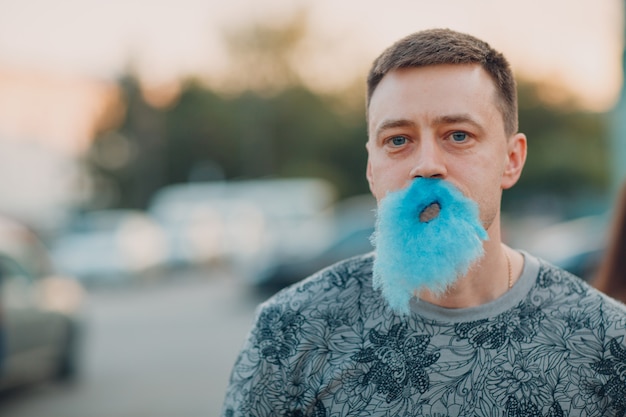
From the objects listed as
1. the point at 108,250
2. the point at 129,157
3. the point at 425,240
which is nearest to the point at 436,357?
the point at 425,240

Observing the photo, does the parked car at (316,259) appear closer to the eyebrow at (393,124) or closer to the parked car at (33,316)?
the parked car at (33,316)

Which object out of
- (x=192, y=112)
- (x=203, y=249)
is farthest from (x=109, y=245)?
(x=192, y=112)

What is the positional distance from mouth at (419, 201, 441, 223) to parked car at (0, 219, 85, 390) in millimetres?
8149

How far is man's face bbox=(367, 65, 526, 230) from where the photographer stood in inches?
90.3

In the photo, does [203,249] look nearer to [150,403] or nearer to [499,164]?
[150,403]

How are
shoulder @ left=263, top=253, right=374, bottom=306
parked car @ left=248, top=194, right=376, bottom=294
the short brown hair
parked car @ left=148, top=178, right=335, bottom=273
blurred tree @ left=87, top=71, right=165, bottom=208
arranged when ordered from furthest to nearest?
blurred tree @ left=87, top=71, right=165, bottom=208, parked car @ left=148, top=178, right=335, bottom=273, parked car @ left=248, top=194, right=376, bottom=294, shoulder @ left=263, top=253, right=374, bottom=306, the short brown hair

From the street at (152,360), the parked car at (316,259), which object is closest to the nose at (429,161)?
the street at (152,360)

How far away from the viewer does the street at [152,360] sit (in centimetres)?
978

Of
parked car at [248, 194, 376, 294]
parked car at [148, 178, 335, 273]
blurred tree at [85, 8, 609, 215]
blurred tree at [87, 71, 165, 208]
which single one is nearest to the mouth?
parked car at [248, 194, 376, 294]

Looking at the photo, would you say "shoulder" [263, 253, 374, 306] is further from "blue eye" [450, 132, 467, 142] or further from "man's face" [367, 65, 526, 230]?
"blue eye" [450, 132, 467, 142]

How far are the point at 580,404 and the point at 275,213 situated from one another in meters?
35.5

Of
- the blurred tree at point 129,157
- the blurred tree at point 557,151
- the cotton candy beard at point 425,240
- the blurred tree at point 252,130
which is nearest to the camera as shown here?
the cotton candy beard at point 425,240

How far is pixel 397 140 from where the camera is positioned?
7.68ft

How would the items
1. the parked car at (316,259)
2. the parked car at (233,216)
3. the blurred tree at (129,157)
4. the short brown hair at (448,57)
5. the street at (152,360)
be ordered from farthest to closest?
the blurred tree at (129,157) < the parked car at (233,216) < the parked car at (316,259) < the street at (152,360) < the short brown hair at (448,57)
